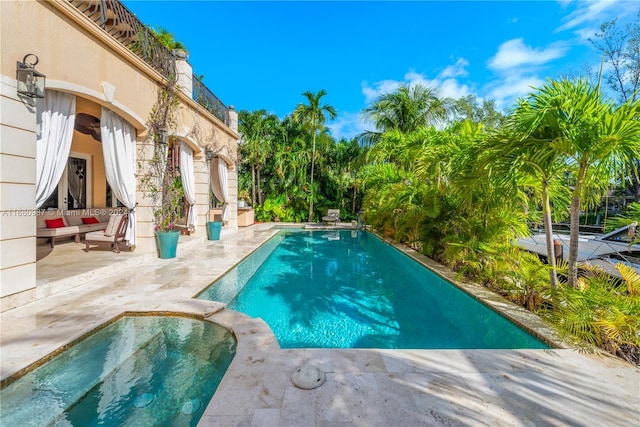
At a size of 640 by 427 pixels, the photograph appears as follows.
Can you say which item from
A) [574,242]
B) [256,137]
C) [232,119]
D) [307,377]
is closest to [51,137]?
[307,377]

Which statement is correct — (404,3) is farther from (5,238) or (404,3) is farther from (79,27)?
(5,238)

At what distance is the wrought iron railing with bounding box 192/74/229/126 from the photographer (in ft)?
31.6

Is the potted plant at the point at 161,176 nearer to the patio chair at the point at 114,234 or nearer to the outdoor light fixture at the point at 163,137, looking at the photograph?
the outdoor light fixture at the point at 163,137

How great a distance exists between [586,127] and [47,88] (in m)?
7.98

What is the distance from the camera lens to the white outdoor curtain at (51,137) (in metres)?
4.64

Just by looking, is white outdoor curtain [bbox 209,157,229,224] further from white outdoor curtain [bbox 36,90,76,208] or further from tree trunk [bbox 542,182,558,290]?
tree trunk [bbox 542,182,558,290]

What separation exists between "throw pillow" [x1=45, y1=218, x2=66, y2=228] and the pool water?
5.91 metres

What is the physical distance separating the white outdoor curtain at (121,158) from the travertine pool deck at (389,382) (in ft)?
10.1

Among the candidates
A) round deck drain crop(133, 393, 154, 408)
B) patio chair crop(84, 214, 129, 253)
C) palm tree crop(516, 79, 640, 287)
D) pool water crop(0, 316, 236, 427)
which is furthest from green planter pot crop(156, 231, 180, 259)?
palm tree crop(516, 79, 640, 287)

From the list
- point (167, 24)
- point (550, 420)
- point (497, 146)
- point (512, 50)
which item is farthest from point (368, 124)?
point (550, 420)

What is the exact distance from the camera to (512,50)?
11.8 m

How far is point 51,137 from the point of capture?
15.9 feet

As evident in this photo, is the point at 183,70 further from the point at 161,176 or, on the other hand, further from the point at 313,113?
the point at 313,113

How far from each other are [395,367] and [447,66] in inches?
880
